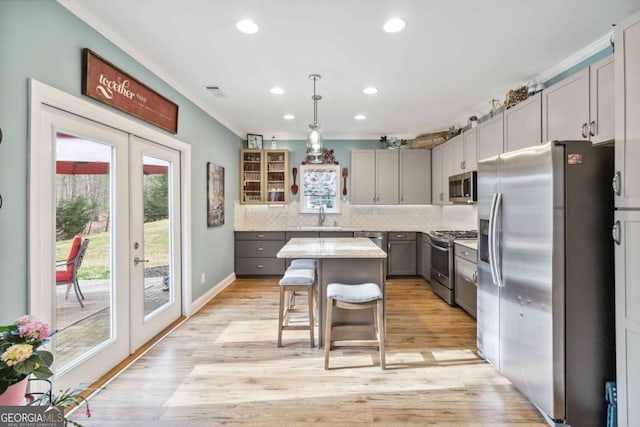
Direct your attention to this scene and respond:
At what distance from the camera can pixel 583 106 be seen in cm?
235

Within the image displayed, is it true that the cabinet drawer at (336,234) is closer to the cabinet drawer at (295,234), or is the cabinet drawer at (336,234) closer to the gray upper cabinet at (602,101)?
the cabinet drawer at (295,234)

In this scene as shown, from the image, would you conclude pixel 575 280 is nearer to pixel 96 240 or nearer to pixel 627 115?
pixel 627 115

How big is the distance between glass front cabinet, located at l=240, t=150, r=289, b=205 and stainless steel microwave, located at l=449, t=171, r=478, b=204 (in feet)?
9.34

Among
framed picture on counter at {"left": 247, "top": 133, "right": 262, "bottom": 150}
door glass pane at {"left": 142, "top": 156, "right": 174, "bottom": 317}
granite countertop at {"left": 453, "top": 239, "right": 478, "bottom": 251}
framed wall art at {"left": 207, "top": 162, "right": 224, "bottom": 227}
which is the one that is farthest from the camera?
framed picture on counter at {"left": 247, "top": 133, "right": 262, "bottom": 150}

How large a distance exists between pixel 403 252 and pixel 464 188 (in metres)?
1.71

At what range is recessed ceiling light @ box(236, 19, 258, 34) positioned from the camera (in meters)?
2.32

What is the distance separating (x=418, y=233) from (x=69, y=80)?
5.01m

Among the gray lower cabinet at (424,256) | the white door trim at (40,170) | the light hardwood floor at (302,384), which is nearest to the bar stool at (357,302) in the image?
the light hardwood floor at (302,384)

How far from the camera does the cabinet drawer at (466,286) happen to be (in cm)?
358

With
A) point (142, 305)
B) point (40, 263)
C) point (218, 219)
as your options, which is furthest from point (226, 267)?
point (40, 263)

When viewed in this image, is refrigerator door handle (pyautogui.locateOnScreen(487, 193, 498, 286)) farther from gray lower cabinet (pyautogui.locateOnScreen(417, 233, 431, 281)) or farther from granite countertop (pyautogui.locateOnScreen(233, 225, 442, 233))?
granite countertop (pyautogui.locateOnScreen(233, 225, 442, 233))

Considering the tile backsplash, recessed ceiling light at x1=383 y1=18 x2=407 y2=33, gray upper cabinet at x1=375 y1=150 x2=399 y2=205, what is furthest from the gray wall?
gray upper cabinet at x1=375 y1=150 x2=399 y2=205

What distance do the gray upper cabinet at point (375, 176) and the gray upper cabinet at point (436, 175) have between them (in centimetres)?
64

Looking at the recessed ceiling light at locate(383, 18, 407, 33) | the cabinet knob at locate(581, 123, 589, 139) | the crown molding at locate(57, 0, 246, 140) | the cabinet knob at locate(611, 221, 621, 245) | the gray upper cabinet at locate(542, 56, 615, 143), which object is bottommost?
the cabinet knob at locate(611, 221, 621, 245)
